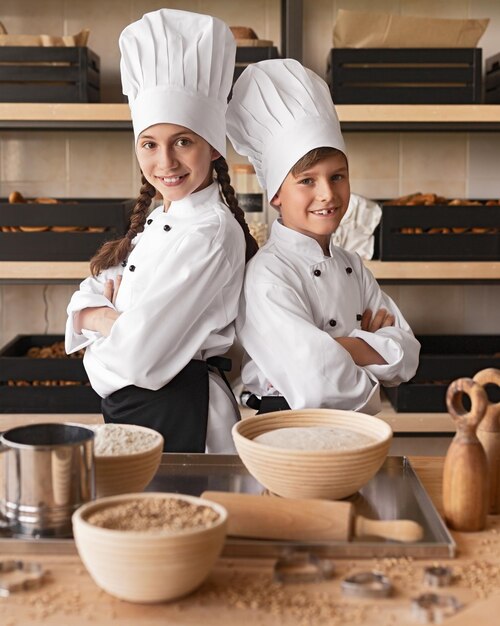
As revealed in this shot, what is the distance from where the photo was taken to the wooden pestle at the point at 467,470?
122 cm

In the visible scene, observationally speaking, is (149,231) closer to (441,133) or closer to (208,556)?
(208,556)

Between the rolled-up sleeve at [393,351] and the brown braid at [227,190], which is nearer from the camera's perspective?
the rolled-up sleeve at [393,351]

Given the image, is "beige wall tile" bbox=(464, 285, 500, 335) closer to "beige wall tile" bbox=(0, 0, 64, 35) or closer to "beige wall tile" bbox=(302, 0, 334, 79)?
"beige wall tile" bbox=(302, 0, 334, 79)

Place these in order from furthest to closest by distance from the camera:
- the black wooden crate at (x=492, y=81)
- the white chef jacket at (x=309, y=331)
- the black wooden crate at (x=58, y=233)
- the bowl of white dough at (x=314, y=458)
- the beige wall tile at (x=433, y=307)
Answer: the beige wall tile at (x=433, y=307) → the black wooden crate at (x=492, y=81) → the black wooden crate at (x=58, y=233) → the white chef jacket at (x=309, y=331) → the bowl of white dough at (x=314, y=458)

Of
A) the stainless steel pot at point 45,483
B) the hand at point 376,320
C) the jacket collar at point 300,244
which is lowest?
the stainless steel pot at point 45,483

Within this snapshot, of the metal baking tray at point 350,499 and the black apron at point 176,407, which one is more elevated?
the black apron at point 176,407

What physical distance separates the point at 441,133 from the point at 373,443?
2.21m

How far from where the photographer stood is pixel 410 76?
2.83 metres

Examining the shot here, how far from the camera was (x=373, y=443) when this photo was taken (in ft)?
4.04

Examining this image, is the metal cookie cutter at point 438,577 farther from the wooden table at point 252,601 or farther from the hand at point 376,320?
the hand at point 376,320

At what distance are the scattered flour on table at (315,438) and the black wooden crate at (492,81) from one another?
1981mm

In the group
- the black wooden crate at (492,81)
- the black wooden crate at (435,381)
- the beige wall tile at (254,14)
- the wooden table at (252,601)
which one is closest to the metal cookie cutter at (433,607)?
the wooden table at (252,601)

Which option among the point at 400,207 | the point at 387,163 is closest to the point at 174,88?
the point at 400,207

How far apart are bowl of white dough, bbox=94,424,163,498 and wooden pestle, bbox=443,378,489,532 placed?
0.41 m
